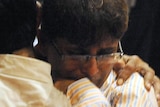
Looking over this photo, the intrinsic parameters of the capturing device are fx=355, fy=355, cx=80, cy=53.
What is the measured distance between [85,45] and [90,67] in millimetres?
111

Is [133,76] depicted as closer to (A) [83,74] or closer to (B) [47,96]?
(A) [83,74]

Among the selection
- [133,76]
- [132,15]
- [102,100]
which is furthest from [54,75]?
[132,15]

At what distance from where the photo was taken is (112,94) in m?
1.45

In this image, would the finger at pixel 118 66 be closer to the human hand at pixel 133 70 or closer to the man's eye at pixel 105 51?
the human hand at pixel 133 70

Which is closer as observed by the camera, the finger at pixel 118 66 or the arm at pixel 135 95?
the arm at pixel 135 95

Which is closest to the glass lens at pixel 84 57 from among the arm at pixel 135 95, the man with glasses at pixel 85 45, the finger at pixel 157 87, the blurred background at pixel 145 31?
the man with glasses at pixel 85 45

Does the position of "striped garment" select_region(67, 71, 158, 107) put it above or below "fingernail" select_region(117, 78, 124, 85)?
above

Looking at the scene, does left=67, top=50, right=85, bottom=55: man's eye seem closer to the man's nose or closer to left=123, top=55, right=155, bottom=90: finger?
the man's nose

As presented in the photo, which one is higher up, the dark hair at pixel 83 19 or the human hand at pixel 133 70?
the dark hair at pixel 83 19

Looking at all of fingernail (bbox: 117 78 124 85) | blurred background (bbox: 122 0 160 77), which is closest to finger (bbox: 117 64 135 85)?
fingernail (bbox: 117 78 124 85)

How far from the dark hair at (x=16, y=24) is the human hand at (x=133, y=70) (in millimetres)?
552

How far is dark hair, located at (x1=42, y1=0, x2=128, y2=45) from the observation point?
4.05 ft

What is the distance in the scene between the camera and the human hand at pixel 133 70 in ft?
5.16

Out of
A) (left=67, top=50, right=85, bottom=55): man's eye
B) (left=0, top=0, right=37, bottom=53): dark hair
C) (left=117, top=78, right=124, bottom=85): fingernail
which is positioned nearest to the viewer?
(left=0, top=0, right=37, bottom=53): dark hair
